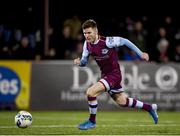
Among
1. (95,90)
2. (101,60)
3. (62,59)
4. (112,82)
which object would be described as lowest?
(95,90)

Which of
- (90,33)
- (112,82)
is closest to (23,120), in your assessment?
(112,82)

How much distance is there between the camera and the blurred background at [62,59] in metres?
18.5

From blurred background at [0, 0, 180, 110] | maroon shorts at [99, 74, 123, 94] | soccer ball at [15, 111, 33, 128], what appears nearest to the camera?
soccer ball at [15, 111, 33, 128]

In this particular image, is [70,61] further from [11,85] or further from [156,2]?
[156,2]

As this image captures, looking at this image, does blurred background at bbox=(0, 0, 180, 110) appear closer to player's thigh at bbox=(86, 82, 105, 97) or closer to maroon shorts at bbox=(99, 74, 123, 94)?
maroon shorts at bbox=(99, 74, 123, 94)

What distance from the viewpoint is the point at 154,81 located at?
1891 cm

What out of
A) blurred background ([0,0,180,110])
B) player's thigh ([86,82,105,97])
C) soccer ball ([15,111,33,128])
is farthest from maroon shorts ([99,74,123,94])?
blurred background ([0,0,180,110])

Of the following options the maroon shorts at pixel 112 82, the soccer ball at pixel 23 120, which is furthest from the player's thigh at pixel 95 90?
the soccer ball at pixel 23 120

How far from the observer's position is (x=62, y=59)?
19.3m

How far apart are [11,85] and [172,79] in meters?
4.81

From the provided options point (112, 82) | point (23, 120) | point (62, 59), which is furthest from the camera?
point (62, 59)

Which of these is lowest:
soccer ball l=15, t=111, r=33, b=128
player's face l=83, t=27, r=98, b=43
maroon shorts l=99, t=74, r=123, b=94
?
soccer ball l=15, t=111, r=33, b=128

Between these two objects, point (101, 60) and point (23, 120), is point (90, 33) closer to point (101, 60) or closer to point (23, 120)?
point (101, 60)

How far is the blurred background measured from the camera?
1855 cm
